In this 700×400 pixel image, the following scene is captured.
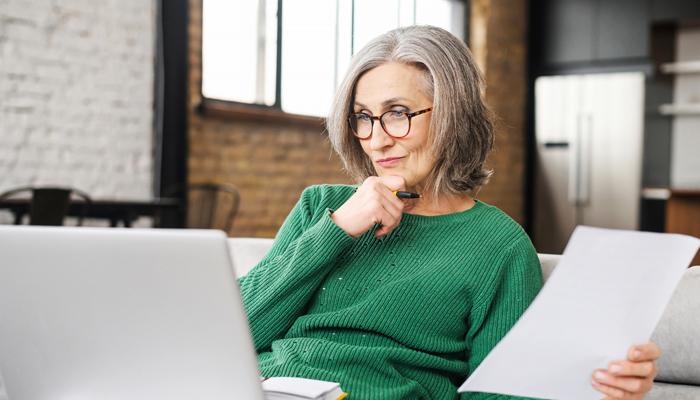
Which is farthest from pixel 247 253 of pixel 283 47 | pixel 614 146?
pixel 614 146

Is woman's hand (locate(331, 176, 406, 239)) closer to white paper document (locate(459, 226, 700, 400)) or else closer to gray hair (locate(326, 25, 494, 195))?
gray hair (locate(326, 25, 494, 195))

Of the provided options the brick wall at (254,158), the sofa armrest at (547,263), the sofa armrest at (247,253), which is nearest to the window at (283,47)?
the brick wall at (254,158)

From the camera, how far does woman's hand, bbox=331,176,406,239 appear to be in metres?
1.06

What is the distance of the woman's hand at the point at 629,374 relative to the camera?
78cm

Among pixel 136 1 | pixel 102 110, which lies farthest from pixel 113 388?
pixel 136 1

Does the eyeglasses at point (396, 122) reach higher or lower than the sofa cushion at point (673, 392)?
higher

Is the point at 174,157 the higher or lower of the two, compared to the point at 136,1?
lower

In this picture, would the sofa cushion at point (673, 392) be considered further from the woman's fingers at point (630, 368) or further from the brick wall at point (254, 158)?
the brick wall at point (254, 158)

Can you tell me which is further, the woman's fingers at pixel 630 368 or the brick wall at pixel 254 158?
the brick wall at pixel 254 158

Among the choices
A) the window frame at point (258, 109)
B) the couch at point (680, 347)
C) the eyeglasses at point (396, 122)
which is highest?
the window frame at point (258, 109)

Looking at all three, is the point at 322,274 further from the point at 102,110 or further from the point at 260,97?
the point at 260,97

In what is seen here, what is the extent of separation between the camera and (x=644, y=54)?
5926 millimetres

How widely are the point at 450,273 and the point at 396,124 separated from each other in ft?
0.98

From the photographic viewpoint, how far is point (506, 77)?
6527 millimetres
